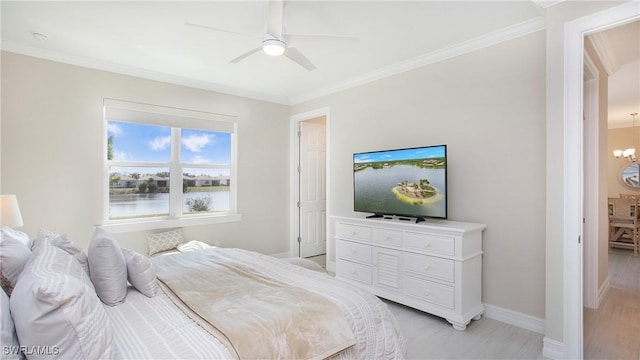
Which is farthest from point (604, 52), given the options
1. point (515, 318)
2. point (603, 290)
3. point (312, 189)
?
point (312, 189)

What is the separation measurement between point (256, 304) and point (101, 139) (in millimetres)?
3120

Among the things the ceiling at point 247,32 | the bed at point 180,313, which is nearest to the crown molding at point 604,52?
the ceiling at point 247,32

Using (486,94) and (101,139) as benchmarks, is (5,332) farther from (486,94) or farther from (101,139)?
(486,94)

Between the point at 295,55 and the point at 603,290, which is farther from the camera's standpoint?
the point at 603,290

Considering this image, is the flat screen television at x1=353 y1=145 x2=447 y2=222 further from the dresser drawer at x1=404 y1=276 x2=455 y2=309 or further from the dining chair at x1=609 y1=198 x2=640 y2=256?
the dining chair at x1=609 y1=198 x2=640 y2=256

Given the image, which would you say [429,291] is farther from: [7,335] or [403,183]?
[7,335]

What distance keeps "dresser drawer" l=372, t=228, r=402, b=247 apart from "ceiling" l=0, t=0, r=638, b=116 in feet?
5.88

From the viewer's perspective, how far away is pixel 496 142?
2916 mm

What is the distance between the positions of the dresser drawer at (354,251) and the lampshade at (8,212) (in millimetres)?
2901

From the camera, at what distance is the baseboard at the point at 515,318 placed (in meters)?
2.63

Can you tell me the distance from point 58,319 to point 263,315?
2.51ft

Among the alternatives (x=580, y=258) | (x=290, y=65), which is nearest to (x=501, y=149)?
(x=580, y=258)

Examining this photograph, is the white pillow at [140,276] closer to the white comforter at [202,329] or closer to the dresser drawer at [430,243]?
the white comforter at [202,329]

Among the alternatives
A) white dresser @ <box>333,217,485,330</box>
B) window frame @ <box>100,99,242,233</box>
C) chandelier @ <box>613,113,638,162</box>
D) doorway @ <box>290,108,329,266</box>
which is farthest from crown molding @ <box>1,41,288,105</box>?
chandelier @ <box>613,113,638,162</box>
